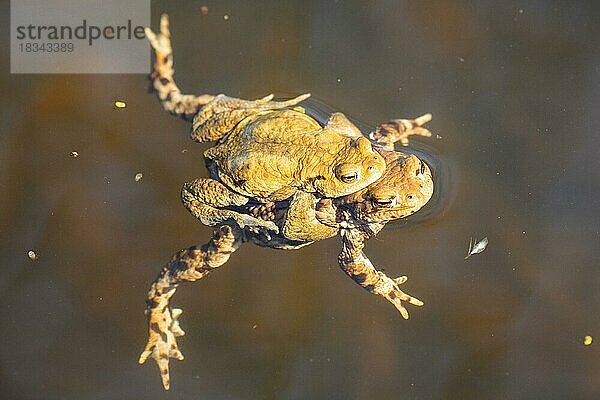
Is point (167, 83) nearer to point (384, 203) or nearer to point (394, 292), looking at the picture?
point (384, 203)

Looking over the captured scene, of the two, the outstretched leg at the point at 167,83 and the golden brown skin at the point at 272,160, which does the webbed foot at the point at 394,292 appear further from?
the outstretched leg at the point at 167,83

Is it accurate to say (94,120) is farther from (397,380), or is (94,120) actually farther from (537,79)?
(537,79)

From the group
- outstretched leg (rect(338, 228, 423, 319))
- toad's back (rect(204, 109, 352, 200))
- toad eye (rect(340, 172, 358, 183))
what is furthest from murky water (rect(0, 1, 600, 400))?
toad eye (rect(340, 172, 358, 183))

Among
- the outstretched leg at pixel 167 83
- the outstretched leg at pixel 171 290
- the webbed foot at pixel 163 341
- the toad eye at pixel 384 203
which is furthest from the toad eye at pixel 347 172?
the webbed foot at pixel 163 341

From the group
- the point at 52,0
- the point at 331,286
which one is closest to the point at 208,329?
the point at 331,286

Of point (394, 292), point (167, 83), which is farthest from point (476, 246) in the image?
point (167, 83)

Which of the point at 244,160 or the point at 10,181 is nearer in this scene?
the point at 244,160
